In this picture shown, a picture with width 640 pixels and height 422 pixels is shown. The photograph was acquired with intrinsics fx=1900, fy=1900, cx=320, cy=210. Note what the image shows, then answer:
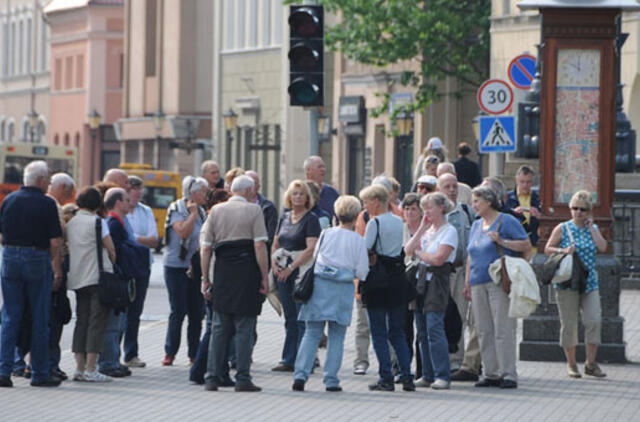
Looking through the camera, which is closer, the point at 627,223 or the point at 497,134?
the point at 497,134

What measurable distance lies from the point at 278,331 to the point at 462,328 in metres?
5.17

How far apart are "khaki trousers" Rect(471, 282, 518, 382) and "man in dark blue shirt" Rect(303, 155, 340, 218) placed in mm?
2544

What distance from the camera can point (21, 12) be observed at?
97250mm

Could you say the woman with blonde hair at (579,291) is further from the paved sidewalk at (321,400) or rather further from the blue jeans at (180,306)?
the blue jeans at (180,306)

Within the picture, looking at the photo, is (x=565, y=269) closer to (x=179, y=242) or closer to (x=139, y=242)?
(x=179, y=242)

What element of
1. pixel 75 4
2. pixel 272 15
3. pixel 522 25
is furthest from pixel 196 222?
pixel 75 4

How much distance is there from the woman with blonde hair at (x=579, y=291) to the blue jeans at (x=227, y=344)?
286cm

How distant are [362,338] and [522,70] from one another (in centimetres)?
778

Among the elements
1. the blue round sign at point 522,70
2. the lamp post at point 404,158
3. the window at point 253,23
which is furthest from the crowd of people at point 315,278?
the window at point 253,23

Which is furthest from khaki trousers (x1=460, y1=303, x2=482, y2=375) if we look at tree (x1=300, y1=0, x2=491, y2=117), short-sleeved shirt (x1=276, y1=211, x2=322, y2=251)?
tree (x1=300, y1=0, x2=491, y2=117)

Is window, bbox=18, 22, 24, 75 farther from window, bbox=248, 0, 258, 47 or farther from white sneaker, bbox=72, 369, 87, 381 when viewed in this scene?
white sneaker, bbox=72, 369, 87, 381

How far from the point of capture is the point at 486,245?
50.9 ft

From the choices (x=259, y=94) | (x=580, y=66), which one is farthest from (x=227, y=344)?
(x=259, y=94)

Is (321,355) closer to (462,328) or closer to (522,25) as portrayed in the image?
(462,328)
